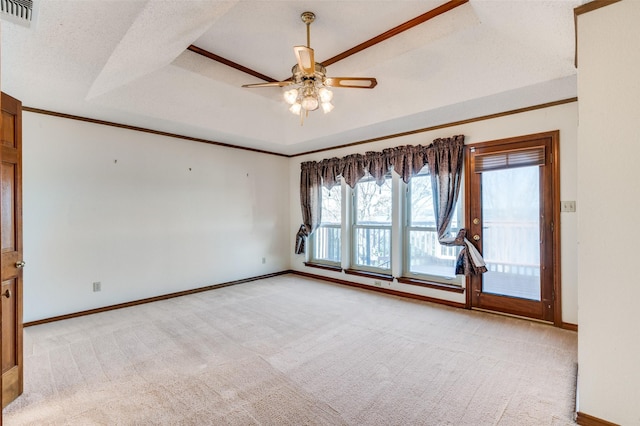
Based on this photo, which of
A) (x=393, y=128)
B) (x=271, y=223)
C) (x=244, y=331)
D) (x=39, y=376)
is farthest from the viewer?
(x=271, y=223)

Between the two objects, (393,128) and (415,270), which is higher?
(393,128)

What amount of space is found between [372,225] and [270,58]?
9.90ft

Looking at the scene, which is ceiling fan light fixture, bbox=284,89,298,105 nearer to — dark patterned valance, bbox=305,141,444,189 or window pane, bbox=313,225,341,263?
dark patterned valance, bbox=305,141,444,189

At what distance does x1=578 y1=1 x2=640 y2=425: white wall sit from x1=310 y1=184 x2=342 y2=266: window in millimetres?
4088

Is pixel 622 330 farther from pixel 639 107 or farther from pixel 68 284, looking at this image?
pixel 68 284

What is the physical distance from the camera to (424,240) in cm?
477

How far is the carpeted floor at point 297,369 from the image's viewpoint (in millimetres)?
2141

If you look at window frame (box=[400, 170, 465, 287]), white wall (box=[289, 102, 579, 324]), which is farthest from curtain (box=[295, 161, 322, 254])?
white wall (box=[289, 102, 579, 324])

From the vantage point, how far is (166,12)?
7.56 feet

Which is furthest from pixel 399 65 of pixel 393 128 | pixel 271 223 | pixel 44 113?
pixel 44 113

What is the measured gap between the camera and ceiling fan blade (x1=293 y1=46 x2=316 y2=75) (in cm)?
254

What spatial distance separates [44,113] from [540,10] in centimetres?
511

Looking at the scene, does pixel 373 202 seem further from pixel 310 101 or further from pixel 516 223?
→ pixel 310 101

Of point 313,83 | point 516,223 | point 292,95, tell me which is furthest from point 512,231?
point 292,95
